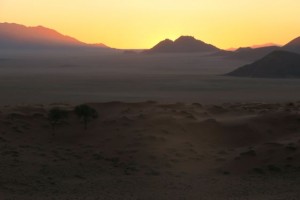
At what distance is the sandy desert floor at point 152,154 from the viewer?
17.8m

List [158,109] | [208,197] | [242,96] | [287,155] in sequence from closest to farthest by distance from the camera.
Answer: [208,197], [287,155], [158,109], [242,96]

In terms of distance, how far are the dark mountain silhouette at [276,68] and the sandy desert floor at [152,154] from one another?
60757 mm

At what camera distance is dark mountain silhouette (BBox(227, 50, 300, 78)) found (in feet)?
294

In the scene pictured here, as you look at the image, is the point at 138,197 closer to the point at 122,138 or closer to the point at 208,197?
the point at 208,197

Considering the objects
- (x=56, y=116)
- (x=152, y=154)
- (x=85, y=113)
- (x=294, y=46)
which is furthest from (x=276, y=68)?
(x=152, y=154)

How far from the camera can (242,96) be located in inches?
2162

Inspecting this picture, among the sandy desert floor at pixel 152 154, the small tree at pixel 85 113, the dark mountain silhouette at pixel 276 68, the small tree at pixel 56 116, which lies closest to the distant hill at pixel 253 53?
the dark mountain silhouette at pixel 276 68

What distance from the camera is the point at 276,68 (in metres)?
92.3

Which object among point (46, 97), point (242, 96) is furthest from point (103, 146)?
point (242, 96)

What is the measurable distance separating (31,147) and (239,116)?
38.5 ft

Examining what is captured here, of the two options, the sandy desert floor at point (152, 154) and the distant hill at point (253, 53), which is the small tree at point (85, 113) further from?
the distant hill at point (253, 53)

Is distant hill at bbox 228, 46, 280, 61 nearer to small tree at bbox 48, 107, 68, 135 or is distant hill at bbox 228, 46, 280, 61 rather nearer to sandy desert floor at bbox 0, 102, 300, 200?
sandy desert floor at bbox 0, 102, 300, 200

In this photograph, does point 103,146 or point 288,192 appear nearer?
point 288,192

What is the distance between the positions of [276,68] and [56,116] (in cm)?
7207
